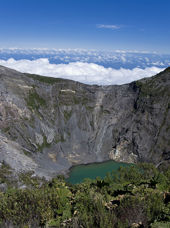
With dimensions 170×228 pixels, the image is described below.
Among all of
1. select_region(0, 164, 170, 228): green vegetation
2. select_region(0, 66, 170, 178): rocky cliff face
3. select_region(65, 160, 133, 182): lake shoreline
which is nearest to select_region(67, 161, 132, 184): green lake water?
select_region(65, 160, 133, 182): lake shoreline

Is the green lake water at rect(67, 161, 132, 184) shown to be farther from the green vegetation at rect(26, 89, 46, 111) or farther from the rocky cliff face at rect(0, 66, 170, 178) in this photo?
the green vegetation at rect(26, 89, 46, 111)

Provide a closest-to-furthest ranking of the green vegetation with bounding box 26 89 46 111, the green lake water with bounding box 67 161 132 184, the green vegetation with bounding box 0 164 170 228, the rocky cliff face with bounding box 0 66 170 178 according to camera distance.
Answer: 1. the green vegetation with bounding box 0 164 170 228
2. the green lake water with bounding box 67 161 132 184
3. the rocky cliff face with bounding box 0 66 170 178
4. the green vegetation with bounding box 26 89 46 111

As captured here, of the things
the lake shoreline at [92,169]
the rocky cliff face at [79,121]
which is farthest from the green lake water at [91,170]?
the rocky cliff face at [79,121]

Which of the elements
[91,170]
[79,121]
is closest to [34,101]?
[79,121]

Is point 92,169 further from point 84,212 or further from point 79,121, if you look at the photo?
point 84,212

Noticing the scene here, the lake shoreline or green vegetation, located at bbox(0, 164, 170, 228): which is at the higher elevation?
green vegetation, located at bbox(0, 164, 170, 228)

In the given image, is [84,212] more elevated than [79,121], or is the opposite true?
[84,212]

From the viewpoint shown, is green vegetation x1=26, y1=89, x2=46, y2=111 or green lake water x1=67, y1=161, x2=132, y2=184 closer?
green lake water x1=67, y1=161, x2=132, y2=184

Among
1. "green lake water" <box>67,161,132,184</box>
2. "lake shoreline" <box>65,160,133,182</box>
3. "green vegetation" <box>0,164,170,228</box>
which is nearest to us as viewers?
"green vegetation" <box>0,164,170,228</box>

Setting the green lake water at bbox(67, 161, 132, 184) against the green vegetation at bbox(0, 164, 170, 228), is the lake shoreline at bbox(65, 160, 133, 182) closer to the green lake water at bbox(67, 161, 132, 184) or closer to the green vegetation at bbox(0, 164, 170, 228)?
the green lake water at bbox(67, 161, 132, 184)

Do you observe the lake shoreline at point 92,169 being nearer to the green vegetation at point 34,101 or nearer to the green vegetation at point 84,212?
the green vegetation at point 34,101
